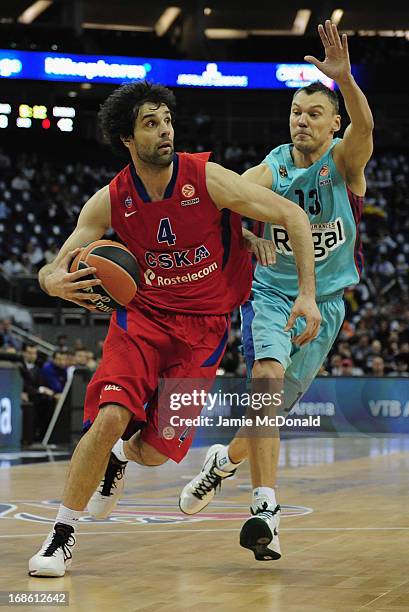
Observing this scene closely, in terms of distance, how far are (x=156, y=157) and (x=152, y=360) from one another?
37.5 inches

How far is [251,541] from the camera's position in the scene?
16.3 ft

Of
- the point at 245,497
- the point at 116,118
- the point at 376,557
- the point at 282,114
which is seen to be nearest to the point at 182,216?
the point at 116,118

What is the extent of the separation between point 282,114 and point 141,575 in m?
32.1

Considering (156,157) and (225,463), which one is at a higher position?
(156,157)

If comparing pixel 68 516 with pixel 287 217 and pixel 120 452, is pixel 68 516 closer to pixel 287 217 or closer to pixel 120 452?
pixel 120 452

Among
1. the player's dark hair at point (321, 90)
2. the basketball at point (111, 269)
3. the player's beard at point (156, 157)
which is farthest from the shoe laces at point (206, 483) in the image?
the player's dark hair at point (321, 90)

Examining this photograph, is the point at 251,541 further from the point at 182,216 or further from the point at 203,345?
the point at 182,216

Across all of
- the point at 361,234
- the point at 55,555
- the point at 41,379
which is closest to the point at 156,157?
the point at 55,555

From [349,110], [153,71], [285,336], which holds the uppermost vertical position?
[153,71]

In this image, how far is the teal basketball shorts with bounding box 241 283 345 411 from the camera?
5.52 metres

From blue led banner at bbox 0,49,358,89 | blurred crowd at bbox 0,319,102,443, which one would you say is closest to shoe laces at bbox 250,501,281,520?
blurred crowd at bbox 0,319,102,443

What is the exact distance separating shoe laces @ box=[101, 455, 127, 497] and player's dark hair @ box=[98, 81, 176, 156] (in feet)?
5.39

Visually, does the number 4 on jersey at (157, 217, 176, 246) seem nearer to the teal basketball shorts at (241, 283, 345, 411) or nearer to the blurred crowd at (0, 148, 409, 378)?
the teal basketball shorts at (241, 283, 345, 411)

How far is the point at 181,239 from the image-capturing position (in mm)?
5109
